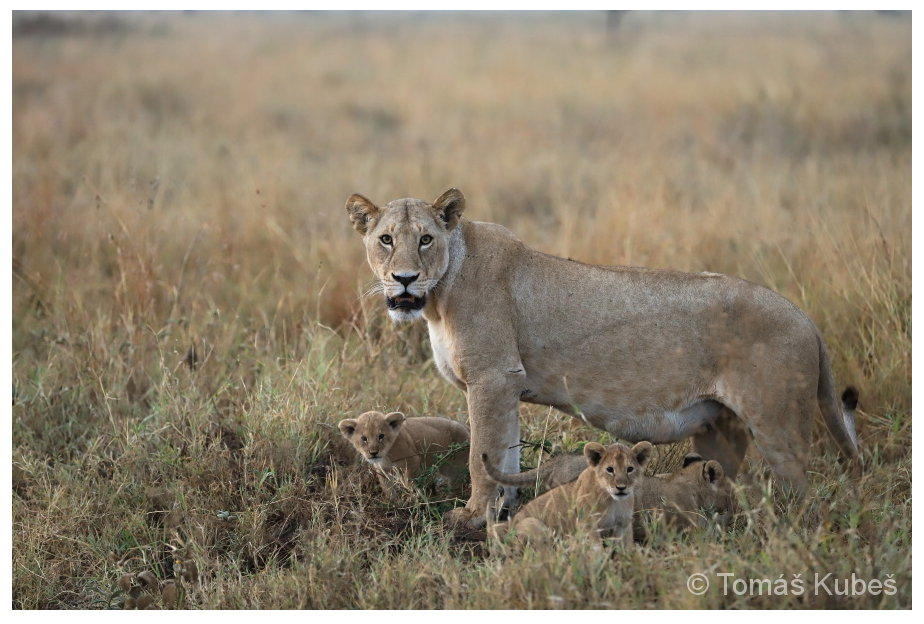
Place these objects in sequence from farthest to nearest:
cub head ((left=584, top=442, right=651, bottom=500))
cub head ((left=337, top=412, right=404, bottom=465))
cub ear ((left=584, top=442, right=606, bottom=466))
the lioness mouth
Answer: cub head ((left=337, top=412, right=404, bottom=465)), the lioness mouth, cub ear ((left=584, top=442, right=606, bottom=466)), cub head ((left=584, top=442, right=651, bottom=500))

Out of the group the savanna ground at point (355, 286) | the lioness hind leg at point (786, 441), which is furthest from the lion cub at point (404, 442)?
the lioness hind leg at point (786, 441)

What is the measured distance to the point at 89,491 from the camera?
5.24 meters

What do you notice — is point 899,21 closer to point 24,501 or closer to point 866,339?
point 866,339

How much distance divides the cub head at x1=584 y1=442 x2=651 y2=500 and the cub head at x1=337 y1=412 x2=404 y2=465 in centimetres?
113

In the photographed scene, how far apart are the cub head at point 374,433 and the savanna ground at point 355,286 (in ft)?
0.70

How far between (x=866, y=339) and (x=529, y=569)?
3.57 meters

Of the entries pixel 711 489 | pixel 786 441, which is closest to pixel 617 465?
pixel 711 489

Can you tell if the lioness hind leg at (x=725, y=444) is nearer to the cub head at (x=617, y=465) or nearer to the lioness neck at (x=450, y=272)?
the cub head at (x=617, y=465)

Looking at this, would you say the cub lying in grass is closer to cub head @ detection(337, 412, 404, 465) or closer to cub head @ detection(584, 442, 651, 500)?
cub head @ detection(584, 442, 651, 500)

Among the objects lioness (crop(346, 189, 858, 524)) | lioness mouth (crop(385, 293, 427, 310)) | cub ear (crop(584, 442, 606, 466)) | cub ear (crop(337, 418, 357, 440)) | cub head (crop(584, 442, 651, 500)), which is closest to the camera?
cub head (crop(584, 442, 651, 500))

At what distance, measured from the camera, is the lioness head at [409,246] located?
444cm

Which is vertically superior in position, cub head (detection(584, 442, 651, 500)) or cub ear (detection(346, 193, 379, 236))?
cub ear (detection(346, 193, 379, 236))

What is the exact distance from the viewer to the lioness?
4.61 m

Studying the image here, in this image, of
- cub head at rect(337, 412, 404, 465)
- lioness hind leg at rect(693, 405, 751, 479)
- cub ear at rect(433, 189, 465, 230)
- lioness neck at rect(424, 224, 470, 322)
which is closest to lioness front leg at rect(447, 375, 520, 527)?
lioness neck at rect(424, 224, 470, 322)
